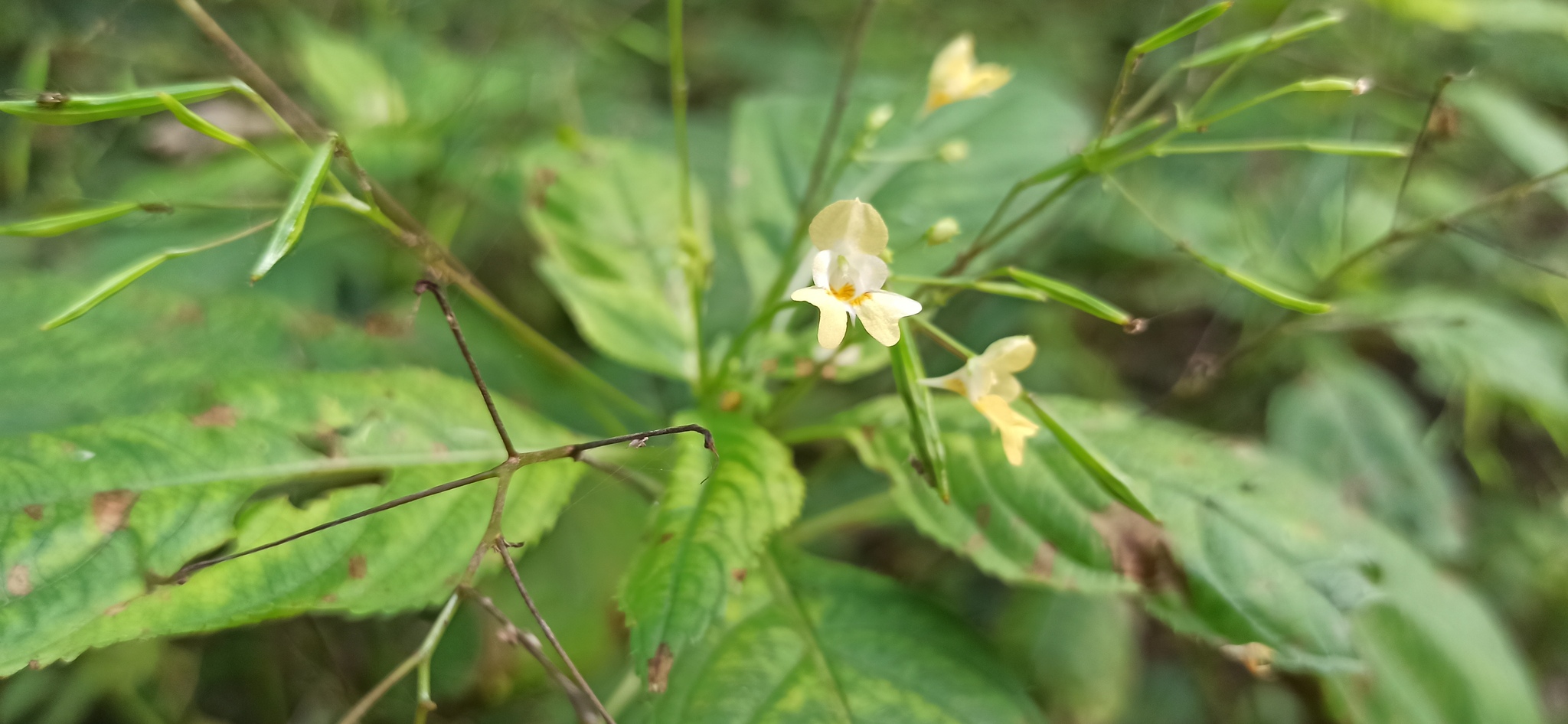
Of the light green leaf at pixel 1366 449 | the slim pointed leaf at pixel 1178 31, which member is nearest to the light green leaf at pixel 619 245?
the slim pointed leaf at pixel 1178 31

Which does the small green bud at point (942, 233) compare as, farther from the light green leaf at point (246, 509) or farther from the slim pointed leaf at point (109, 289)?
the slim pointed leaf at point (109, 289)

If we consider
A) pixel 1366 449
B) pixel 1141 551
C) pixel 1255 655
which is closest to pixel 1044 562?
pixel 1141 551

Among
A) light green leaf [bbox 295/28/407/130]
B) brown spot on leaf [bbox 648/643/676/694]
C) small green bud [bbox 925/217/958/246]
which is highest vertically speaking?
light green leaf [bbox 295/28/407/130]

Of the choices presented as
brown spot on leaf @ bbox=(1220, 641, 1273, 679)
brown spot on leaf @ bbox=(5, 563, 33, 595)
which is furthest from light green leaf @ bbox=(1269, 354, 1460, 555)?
brown spot on leaf @ bbox=(5, 563, 33, 595)

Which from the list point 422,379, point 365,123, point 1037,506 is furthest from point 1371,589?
point 365,123

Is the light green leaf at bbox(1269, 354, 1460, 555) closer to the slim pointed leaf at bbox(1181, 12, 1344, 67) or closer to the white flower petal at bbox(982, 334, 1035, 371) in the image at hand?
the slim pointed leaf at bbox(1181, 12, 1344, 67)

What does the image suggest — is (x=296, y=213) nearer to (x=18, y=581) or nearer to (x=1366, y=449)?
(x=18, y=581)
